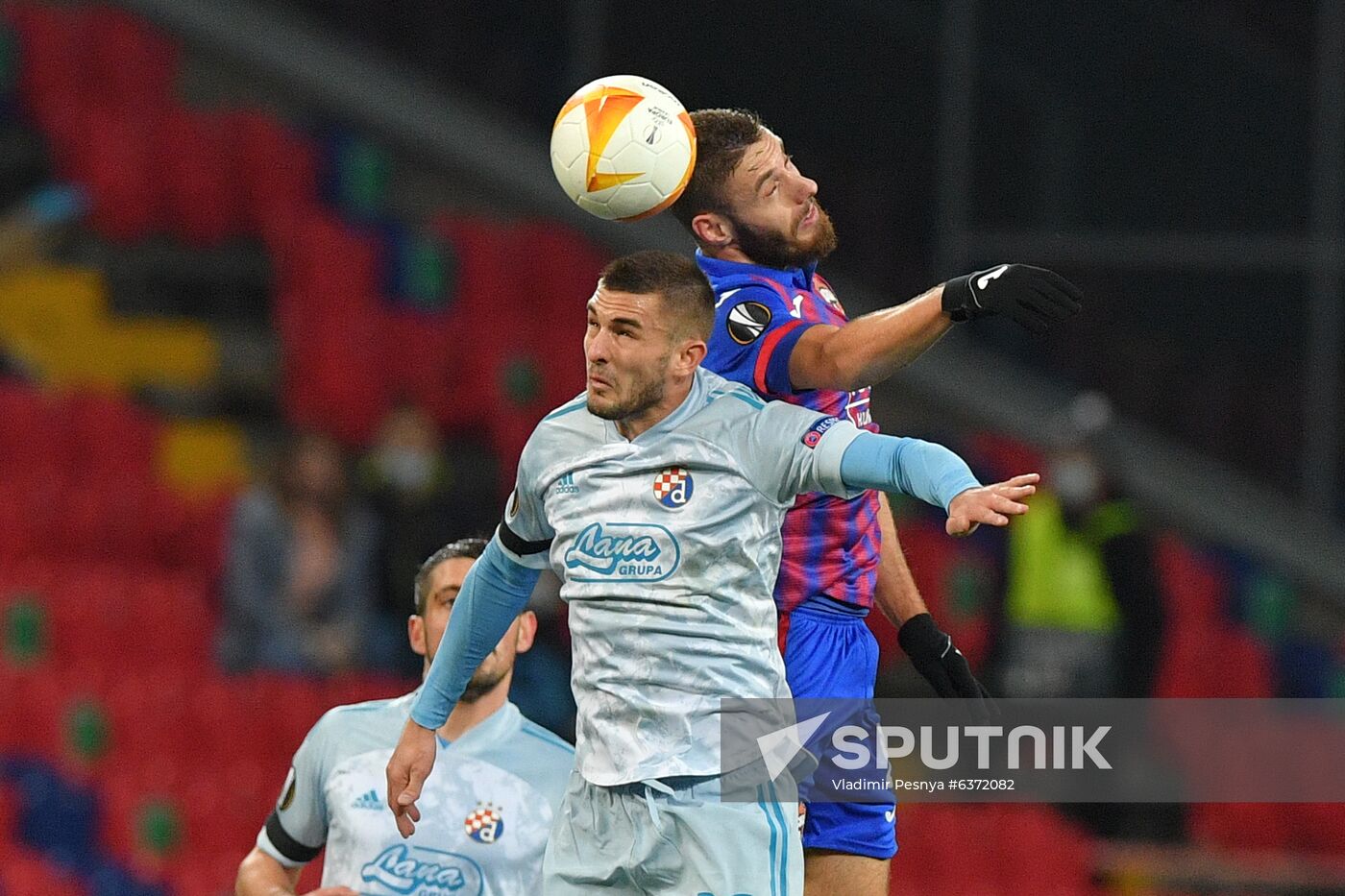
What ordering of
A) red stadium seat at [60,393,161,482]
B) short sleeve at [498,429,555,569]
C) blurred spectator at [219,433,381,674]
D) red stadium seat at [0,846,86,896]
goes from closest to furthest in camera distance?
1. short sleeve at [498,429,555,569]
2. red stadium seat at [0,846,86,896]
3. blurred spectator at [219,433,381,674]
4. red stadium seat at [60,393,161,482]

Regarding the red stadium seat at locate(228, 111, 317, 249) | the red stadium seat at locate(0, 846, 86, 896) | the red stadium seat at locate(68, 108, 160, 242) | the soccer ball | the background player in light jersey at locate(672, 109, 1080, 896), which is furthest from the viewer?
the red stadium seat at locate(228, 111, 317, 249)

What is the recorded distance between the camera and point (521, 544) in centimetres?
414

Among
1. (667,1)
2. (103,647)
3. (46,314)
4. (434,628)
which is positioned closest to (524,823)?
(434,628)

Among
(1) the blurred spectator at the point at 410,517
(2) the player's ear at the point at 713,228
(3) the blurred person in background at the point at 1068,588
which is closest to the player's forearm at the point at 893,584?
(2) the player's ear at the point at 713,228

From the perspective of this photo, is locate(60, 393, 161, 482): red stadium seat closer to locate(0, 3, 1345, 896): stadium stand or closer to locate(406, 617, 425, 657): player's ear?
locate(0, 3, 1345, 896): stadium stand

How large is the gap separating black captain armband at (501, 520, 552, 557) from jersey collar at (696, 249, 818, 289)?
0.66 metres

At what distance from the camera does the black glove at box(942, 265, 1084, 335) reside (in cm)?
386

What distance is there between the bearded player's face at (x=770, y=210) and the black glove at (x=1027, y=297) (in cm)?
63

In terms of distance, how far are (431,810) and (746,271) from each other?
130 cm

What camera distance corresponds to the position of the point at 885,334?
4031 millimetres

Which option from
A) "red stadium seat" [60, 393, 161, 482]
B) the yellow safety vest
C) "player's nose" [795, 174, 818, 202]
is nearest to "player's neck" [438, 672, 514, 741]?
"player's nose" [795, 174, 818, 202]

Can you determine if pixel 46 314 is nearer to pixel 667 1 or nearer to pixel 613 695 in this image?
pixel 667 1
